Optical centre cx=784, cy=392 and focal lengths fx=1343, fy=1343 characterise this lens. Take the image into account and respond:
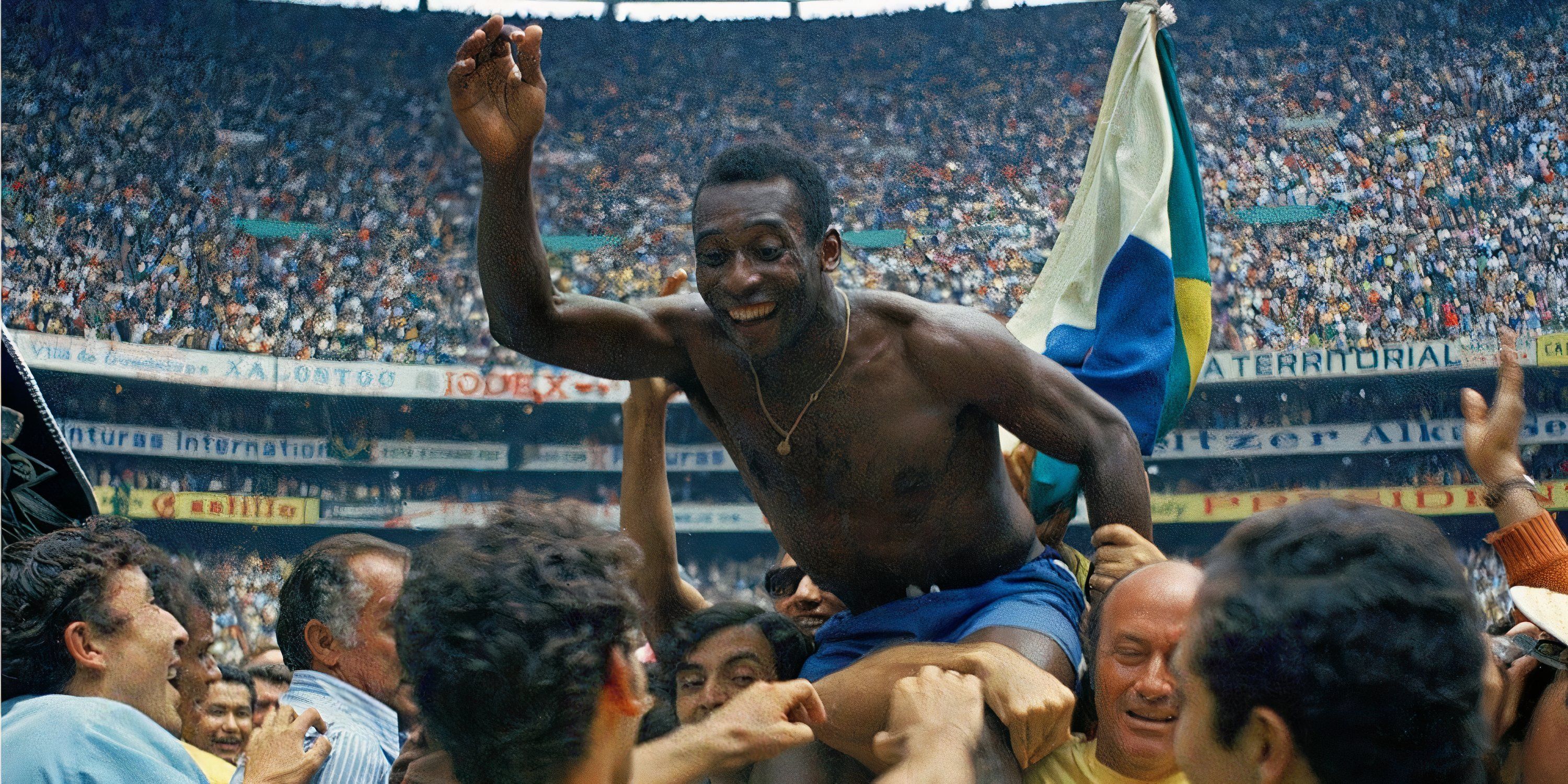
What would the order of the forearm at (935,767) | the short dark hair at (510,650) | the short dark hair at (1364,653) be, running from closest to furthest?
the short dark hair at (1364,653)
the short dark hair at (510,650)
the forearm at (935,767)

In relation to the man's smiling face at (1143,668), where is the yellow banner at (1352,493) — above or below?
below

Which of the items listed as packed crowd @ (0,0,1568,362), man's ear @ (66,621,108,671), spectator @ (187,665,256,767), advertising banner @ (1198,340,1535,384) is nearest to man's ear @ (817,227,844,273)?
man's ear @ (66,621,108,671)

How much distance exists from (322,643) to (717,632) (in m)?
0.83

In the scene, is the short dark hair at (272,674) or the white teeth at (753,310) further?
the short dark hair at (272,674)

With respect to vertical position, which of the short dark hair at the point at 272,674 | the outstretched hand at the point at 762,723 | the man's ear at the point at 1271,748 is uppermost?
the man's ear at the point at 1271,748

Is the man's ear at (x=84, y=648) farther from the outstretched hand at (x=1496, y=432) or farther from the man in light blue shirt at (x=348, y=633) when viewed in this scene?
the outstretched hand at (x=1496, y=432)

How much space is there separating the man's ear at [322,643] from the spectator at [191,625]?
0.98 ft

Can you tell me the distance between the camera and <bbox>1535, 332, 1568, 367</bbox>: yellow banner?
15305 mm

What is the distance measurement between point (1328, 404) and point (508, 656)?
16.7m

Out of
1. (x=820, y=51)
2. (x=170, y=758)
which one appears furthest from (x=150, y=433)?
(x=170, y=758)

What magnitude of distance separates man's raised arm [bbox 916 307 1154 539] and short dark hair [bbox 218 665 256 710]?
2.72 m

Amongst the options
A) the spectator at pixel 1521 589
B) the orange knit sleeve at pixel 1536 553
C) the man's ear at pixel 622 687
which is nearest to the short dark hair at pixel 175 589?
the man's ear at pixel 622 687

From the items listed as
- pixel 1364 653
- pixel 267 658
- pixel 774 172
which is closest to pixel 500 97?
pixel 774 172

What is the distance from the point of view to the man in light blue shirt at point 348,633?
8.77 feet
